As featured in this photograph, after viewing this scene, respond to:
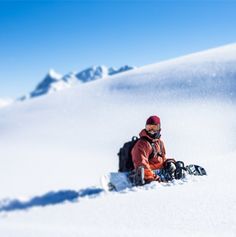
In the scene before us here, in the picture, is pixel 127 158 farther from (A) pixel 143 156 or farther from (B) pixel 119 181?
(B) pixel 119 181

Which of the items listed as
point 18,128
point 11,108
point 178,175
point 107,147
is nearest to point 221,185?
point 178,175

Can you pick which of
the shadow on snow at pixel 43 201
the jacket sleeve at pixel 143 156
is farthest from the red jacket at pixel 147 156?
the shadow on snow at pixel 43 201

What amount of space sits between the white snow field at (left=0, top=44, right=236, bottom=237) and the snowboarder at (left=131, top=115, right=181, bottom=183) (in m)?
0.31

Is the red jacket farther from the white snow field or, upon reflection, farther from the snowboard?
the white snow field

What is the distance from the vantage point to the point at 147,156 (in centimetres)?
529

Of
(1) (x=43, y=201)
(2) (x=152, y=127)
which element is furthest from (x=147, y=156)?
(1) (x=43, y=201)

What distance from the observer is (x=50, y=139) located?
12688 millimetres

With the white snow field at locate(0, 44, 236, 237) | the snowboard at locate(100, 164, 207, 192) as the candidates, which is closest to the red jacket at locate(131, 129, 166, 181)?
the snowboard at locate(100, 164, 207, 192)

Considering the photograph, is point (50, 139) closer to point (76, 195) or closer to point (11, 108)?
point (11, 108)

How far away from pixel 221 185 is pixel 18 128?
11.4 metres

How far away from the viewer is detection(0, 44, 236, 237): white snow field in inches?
114

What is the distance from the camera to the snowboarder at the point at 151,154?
5.11m

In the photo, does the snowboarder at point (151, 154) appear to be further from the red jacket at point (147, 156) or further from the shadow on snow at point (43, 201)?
the shadow on snow at point (43, 201)

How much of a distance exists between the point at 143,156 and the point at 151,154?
0.95 feet
